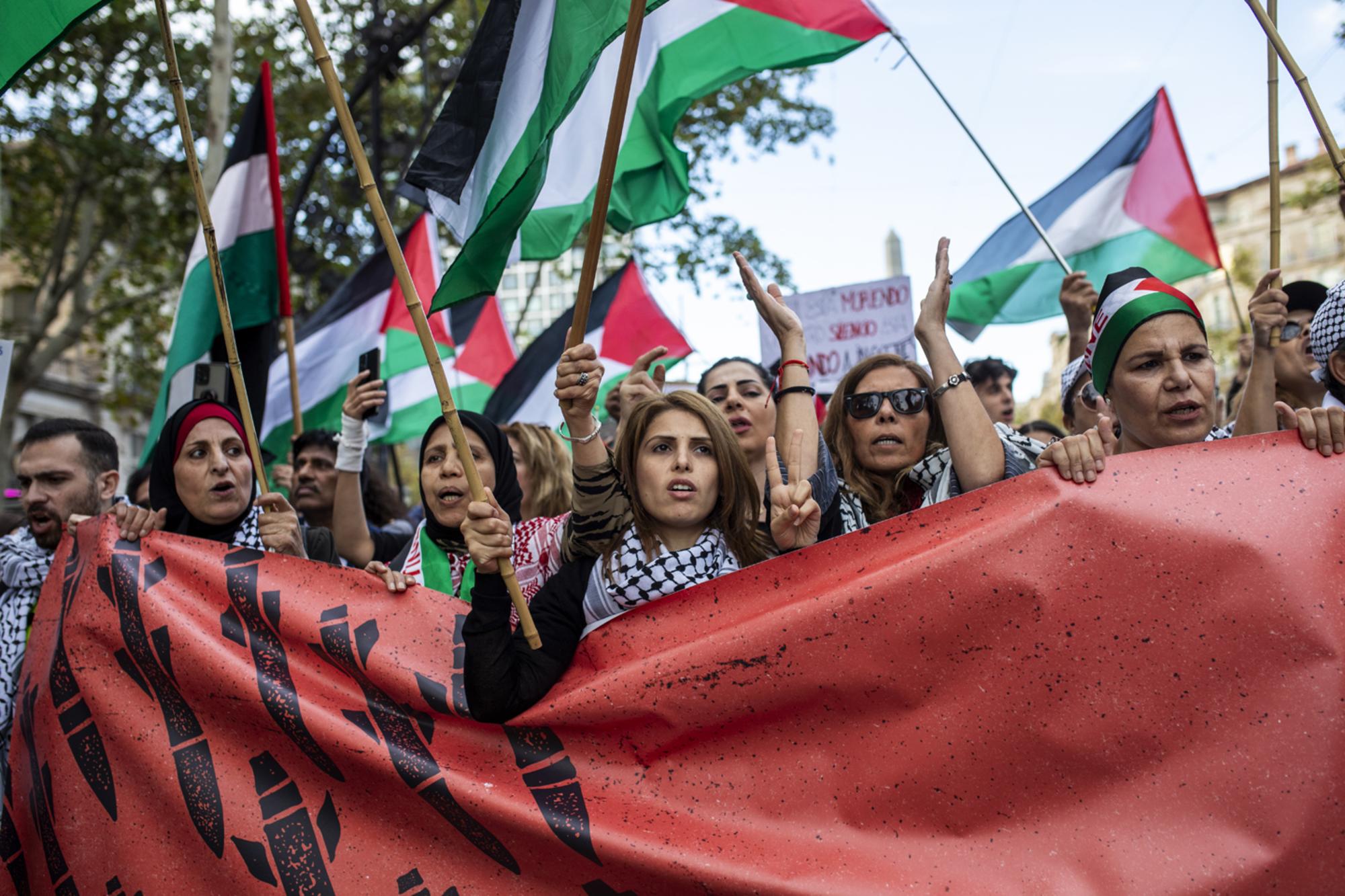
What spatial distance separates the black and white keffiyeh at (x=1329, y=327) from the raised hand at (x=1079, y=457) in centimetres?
108

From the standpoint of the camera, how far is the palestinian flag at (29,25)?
3088 mm

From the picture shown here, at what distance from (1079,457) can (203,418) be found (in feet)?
8.54

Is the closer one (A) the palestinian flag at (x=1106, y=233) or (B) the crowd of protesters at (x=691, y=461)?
(B) the crowd of protesters at (x=691, y=461)

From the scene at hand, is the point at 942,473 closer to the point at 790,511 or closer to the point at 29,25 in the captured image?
the point at 790,511

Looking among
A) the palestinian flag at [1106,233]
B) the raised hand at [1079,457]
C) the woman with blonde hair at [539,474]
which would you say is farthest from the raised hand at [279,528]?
the palestinian flag at [1106,233]

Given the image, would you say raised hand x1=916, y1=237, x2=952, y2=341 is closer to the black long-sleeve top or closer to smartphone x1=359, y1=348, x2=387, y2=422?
the black long-sleeve top

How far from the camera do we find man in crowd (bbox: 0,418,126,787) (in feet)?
11.3

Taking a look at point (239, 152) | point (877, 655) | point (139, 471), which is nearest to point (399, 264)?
point (877, 655)

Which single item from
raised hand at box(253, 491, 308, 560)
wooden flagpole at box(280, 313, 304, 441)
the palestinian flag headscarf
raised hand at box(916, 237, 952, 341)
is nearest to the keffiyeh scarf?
raised hand at box(253, 491, 308, 560)

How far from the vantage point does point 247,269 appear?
4.76 metres

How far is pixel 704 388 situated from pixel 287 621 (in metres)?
1.92

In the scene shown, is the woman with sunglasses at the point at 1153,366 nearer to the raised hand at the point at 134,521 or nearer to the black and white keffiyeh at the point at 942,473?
the black and white keffiyeh at the point at 942,473

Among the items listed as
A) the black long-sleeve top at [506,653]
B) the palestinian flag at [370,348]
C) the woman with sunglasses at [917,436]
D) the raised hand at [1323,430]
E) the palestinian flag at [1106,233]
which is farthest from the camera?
the palestinian flag at [370,348]

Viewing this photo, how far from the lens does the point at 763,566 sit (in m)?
2.59
